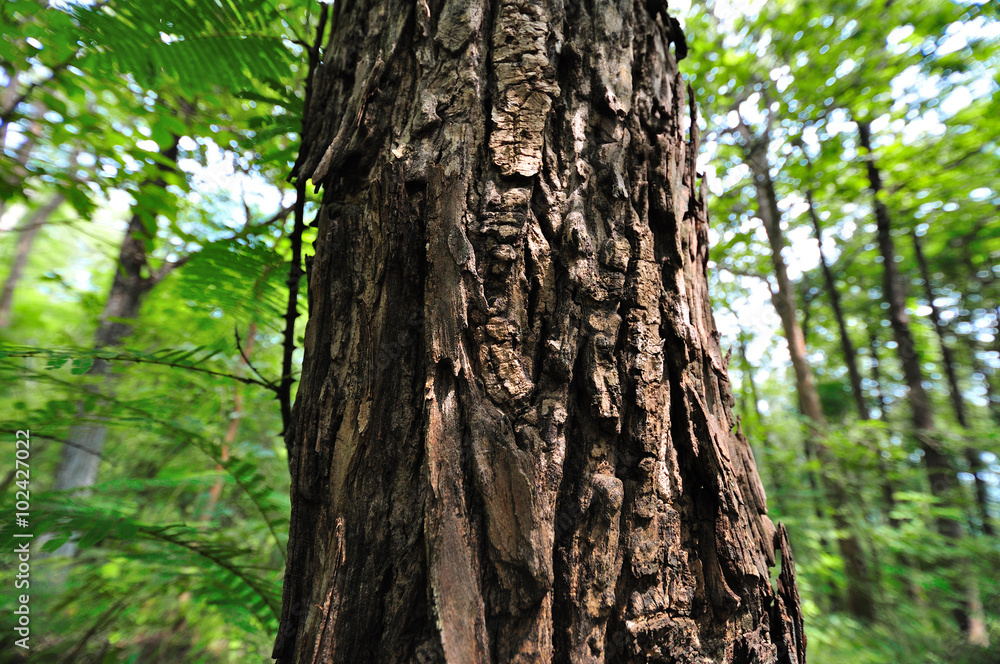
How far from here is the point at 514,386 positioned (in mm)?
709

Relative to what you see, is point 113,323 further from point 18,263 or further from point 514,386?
point 18,263

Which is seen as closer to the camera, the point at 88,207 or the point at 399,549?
the point at 399,549

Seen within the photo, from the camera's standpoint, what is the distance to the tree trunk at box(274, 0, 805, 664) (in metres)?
0.64

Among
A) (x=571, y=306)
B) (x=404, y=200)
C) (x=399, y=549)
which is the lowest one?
(x=399, y=549)

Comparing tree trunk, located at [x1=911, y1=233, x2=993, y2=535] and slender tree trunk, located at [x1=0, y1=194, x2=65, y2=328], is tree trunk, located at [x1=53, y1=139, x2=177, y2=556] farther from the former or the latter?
tree trunk, located at [x1=911, y1=233, x2=993, y2=535]

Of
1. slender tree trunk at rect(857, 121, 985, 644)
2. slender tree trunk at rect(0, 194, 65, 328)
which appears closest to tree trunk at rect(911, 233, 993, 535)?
slender tree trunk at rect(857, 121, 985, 644)

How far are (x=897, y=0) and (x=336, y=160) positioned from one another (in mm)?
6097

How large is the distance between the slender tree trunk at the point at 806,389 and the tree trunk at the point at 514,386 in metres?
5.04

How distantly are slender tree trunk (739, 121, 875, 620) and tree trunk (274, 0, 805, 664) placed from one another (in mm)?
5041

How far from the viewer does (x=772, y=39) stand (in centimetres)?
402

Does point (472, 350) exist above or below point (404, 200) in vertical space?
below

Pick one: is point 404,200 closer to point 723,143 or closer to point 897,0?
point 723,143

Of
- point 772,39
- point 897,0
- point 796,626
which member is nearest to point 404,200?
point 796,626

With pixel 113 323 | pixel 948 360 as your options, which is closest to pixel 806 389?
pixel 113 323
